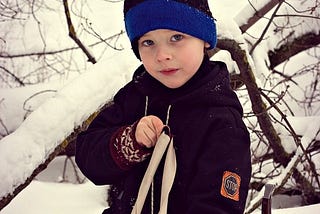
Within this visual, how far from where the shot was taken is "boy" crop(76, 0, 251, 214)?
1200 mm

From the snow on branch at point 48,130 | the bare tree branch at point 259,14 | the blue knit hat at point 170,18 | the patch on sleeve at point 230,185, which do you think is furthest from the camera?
the bare tree branch at point 259,14

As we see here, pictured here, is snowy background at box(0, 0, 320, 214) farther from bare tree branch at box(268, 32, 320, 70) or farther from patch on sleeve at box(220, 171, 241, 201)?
patch on sleeve at box(220, 171, 241, 201)

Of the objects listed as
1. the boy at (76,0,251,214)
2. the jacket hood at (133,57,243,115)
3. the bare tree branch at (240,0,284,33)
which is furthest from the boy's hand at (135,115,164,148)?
the bare tree branch at (240,0,284,33)

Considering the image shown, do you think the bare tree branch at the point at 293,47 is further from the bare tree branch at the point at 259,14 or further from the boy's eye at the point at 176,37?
the boy's eye at the point at 176,37

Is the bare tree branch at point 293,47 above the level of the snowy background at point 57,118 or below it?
above

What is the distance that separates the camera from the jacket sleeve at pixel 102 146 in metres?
1.35

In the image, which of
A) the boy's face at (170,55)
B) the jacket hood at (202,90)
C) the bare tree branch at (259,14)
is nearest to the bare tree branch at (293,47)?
the bare tree branch at (259,14)

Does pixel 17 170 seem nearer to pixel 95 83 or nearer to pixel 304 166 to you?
pixel 95 83

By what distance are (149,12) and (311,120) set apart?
3.09 meters

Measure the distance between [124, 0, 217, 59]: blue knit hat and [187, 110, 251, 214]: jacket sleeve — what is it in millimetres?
290

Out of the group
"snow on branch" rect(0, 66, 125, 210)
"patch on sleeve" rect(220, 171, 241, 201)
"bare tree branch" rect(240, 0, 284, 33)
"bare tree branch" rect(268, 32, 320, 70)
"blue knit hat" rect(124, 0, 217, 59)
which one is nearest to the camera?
"patch on sleeve" rect(220, 171, 241, 201)

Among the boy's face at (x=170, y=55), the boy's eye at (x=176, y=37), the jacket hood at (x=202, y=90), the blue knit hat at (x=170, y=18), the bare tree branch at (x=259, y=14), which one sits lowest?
the jacket hood at (x=202, y=90)

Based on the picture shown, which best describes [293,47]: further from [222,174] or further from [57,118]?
[222,174]

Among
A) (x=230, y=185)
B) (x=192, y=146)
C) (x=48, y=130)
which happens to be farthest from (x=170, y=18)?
(x=48, y=130)
